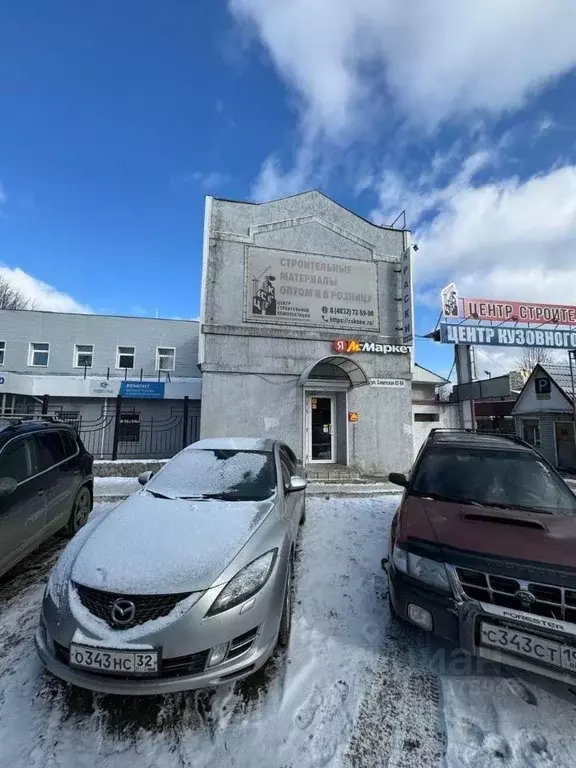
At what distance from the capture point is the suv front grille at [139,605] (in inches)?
85.7

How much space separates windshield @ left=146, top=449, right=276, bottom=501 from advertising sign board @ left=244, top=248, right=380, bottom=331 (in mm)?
6393

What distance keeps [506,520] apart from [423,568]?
0.88 metres

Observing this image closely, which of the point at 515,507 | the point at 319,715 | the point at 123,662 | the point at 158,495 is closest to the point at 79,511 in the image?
the point at 158,495

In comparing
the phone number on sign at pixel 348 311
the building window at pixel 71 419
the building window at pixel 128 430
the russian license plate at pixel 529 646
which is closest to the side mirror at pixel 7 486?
the building window at pixel 71 419

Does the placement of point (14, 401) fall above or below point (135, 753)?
above

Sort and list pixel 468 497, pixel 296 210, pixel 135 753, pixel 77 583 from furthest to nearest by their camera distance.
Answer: pixel 296 210
pixel 468 497
pixel 77 583
pixel 135 753

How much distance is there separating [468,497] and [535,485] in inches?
31.5

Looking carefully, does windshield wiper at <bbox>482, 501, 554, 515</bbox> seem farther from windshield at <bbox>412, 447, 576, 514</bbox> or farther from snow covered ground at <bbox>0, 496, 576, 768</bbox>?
snow covered ground at <bbox>0, 496, 576, 768</bbox>

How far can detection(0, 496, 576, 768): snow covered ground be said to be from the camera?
201 centimetres

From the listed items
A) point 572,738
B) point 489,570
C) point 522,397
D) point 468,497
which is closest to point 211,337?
point 468,497

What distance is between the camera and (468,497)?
3.49 metres

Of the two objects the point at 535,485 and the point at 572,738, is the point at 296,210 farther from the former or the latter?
the point at 572,738

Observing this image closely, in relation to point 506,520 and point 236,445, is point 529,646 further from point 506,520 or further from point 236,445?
point 236,445

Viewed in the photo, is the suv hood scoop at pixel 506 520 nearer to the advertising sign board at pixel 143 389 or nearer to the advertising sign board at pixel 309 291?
the advertising sign board at pixel 309 291
